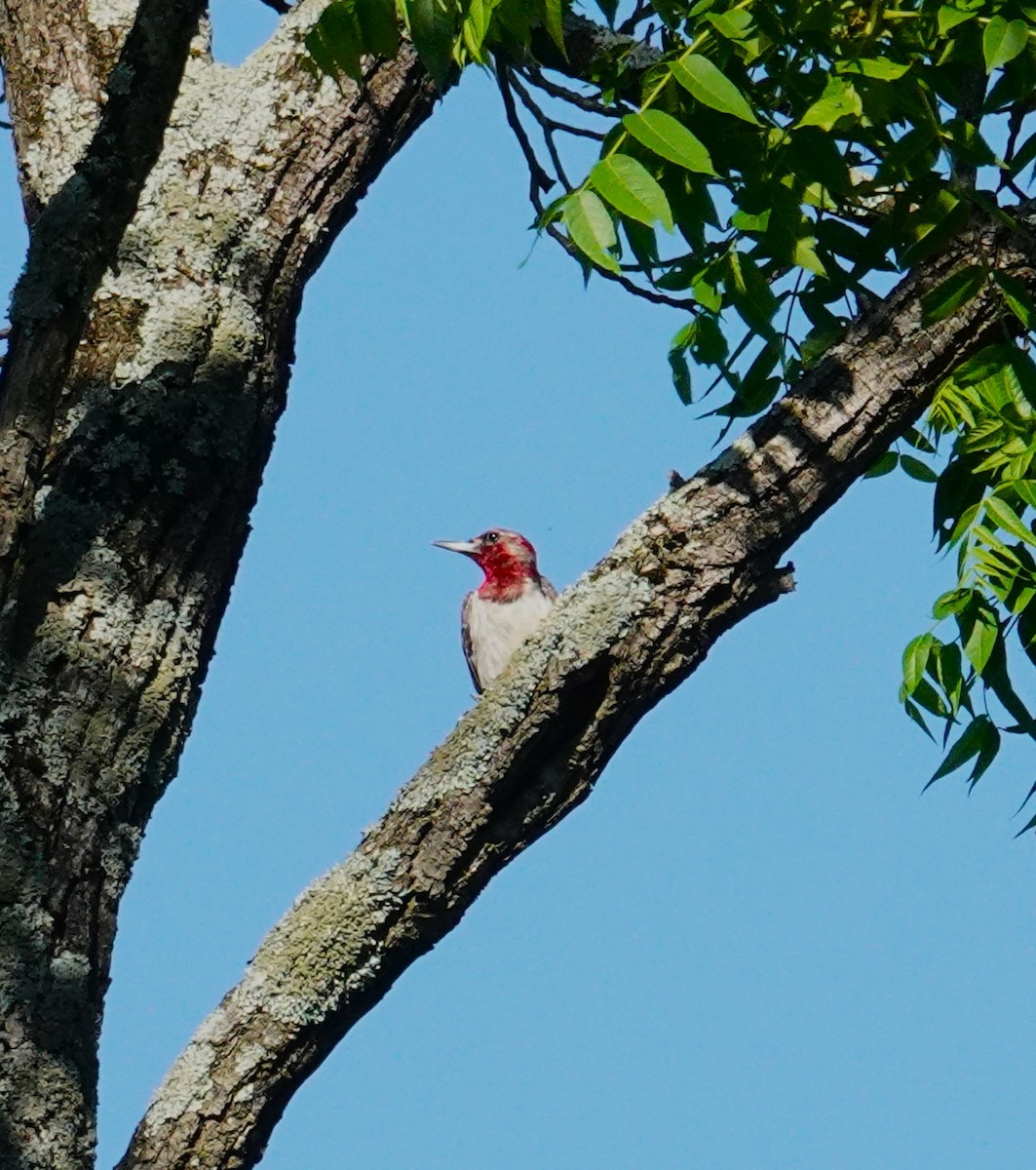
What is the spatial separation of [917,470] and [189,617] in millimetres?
1838

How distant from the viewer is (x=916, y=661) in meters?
3.50

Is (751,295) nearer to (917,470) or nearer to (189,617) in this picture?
(917,470)

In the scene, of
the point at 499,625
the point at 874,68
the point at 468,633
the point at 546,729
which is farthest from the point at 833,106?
the point at 468,633

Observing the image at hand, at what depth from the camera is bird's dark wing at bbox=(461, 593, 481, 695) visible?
901cm

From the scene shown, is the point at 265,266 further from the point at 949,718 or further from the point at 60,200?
the point at 949,718

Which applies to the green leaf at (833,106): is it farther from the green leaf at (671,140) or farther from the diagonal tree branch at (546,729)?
the diagonal tree branch at (546,729)

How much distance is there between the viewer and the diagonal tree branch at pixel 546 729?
9.48 feet

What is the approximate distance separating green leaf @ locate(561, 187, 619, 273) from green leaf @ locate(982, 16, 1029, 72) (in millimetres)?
775

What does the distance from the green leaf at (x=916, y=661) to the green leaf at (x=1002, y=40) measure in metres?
1.17

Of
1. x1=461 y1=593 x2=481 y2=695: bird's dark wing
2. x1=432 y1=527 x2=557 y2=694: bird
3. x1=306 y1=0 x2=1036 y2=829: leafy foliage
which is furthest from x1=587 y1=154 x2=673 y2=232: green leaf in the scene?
x1=461 y1=593 x2=481 y2=695: bird's dark wing

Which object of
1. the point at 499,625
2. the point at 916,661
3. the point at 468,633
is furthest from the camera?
the point at 468,633

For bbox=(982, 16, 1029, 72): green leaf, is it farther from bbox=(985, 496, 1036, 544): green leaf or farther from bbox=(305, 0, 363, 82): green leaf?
bbox=(305, 0, 363, 82): green leaf

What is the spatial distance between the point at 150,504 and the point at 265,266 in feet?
2.21

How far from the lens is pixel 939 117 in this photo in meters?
3.46
